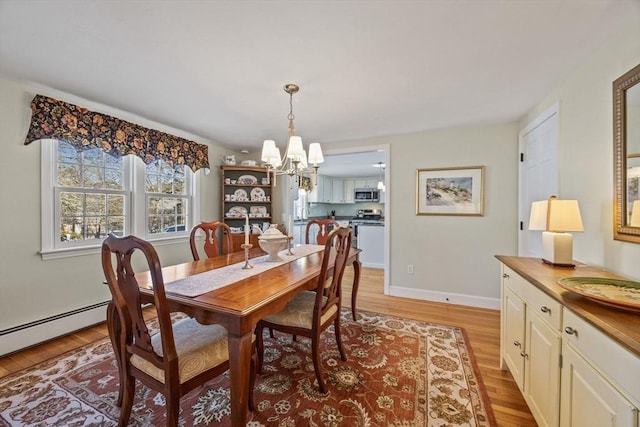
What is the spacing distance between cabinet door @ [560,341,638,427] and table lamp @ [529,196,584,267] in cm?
73

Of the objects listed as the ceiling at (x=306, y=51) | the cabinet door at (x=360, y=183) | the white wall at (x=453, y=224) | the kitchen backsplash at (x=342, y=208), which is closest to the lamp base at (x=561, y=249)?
the ceiling at (x=306, y=51)

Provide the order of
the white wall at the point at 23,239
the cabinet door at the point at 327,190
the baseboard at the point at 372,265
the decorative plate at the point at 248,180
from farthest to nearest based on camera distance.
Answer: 1. the cabinet door at the point at 327,190
2. the baseboard at the point at 372,265
3. the decorative plate at the point at 248,180
4. the white wall at the point at 23,239

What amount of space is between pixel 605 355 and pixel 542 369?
56 cm

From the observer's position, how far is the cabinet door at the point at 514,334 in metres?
1.54

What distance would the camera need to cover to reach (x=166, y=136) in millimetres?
3232

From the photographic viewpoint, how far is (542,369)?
4.17ft

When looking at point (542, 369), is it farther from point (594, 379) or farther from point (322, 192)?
point (322, 192)

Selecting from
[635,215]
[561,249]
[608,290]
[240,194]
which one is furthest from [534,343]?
[240,194]

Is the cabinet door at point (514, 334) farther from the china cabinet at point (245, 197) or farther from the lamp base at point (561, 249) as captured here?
the china cabinet at point (245, 197)

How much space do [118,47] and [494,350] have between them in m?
3.60

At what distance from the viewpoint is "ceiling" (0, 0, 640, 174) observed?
4.50 feet

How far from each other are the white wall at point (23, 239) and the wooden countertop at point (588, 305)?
3.63 meters

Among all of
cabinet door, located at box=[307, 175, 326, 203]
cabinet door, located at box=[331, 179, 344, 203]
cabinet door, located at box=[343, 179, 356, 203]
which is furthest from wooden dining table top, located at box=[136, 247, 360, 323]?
cabinet door, located at box=[343, 179, 356, 203]

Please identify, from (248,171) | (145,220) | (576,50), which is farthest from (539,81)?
(145,220)
